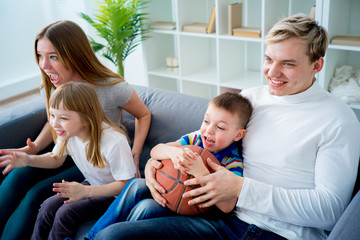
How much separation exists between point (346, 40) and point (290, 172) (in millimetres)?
1541

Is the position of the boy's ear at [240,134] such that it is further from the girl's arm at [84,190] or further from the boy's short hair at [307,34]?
the girl's arm at [84,190]

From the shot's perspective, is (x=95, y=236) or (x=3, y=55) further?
(x=3, y=55)

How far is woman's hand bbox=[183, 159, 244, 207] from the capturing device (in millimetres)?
1396

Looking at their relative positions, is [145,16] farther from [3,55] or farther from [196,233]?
[196,233]

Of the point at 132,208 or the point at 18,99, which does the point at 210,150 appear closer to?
the point at 132,208

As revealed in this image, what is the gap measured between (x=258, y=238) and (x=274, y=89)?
595 mm

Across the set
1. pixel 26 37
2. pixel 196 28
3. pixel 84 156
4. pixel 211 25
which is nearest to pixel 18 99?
pixel 26 37

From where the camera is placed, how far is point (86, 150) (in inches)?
70.1

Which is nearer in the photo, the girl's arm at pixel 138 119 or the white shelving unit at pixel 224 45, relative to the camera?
the girl's arm at pixel 138 119

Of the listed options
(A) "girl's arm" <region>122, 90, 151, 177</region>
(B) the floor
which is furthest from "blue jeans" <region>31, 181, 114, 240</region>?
(B) the floor

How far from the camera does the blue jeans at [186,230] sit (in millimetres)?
1391

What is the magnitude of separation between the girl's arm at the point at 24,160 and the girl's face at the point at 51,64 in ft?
1.31

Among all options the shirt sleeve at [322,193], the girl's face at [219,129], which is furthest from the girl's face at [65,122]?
the shirt sleeve at [322,193]

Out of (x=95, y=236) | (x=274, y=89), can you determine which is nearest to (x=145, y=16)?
(x=274, y=89)
